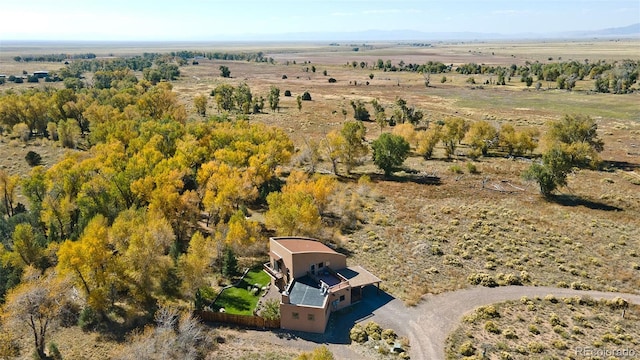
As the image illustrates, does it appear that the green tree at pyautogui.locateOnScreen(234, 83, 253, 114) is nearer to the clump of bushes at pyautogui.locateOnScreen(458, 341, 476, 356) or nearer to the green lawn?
the green lawn

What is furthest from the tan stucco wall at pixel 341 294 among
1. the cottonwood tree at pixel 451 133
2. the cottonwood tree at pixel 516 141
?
the cottonwood tree at pixel 516 141

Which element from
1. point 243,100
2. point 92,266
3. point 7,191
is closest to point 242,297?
point 92,266

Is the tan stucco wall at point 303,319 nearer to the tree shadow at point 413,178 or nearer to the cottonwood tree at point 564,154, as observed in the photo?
the tree shadow at point 413,178

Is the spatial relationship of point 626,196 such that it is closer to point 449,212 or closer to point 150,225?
point 449,212

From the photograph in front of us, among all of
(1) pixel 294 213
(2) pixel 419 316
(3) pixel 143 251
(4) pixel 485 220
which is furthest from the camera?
(4) pixel 485 220

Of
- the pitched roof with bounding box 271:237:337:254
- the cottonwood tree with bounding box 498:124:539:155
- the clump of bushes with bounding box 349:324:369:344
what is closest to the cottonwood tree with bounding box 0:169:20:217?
the pitched roof with bounding box 271:237:337:254

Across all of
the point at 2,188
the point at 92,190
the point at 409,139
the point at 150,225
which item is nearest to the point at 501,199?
the point at 409,139

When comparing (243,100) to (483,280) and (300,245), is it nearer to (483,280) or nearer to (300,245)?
(300,245)
